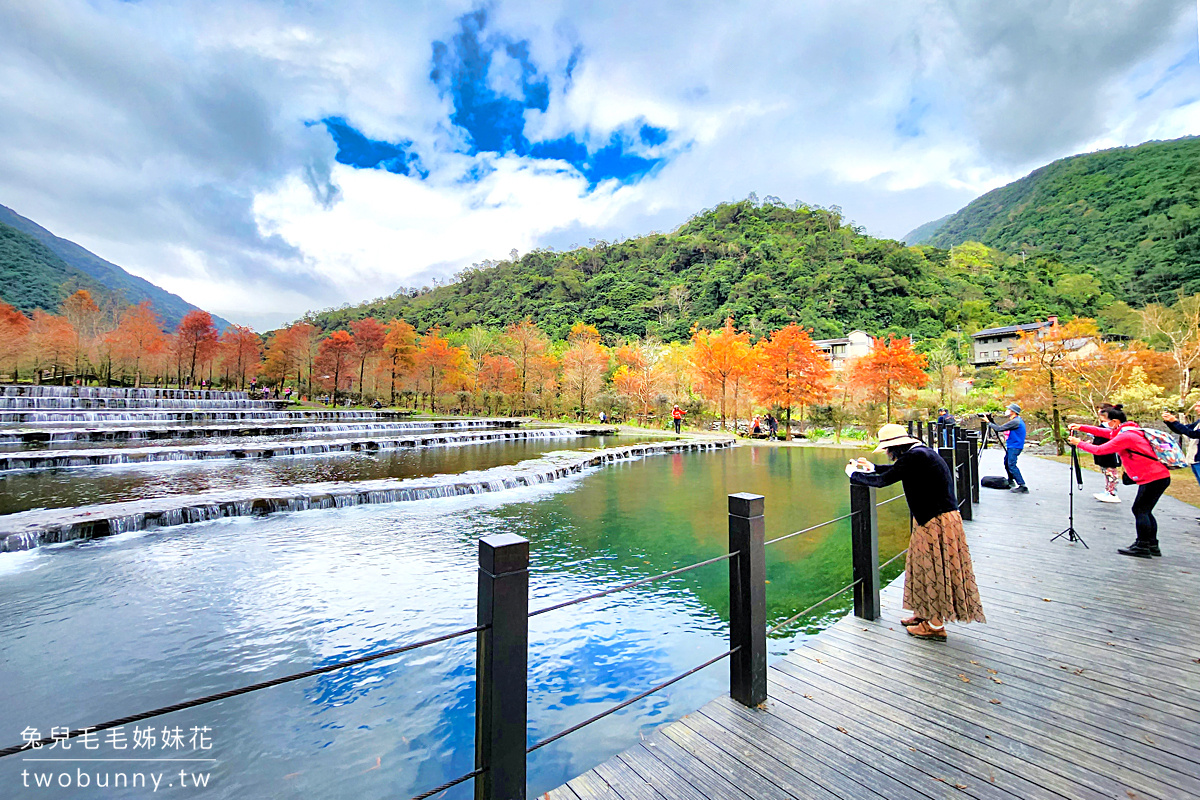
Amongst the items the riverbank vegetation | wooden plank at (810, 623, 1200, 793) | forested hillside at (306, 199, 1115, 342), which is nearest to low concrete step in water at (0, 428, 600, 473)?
the riverbank vegetation

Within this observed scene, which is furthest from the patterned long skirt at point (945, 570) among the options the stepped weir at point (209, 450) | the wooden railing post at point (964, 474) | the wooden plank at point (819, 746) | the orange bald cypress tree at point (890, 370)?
the orange bald cypress tree at point (890, 370)

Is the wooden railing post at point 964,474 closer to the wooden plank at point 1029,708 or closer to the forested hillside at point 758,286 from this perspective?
the wooden plank at point 1029,708

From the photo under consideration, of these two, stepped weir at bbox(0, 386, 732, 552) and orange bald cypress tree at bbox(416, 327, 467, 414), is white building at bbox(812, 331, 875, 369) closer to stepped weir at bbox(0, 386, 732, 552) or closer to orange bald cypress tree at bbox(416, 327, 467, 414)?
stepped weir at bbox(0, 386, 732, 552)

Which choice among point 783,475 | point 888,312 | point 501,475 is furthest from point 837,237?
point 501,475

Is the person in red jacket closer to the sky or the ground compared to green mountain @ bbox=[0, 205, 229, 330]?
closer to the ground

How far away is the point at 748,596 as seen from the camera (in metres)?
2.63

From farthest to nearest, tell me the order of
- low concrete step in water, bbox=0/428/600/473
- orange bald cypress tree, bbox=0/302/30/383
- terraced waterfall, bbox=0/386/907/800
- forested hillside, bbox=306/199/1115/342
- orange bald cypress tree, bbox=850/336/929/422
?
1. forested hillside, bbox=306/199/1115/342
2. orange bald cypress tree, bbox=0/302/30/383
3. orange bald cypress tree, bbox=850/336/929/422
4. low concrete step in water, bbox=0/428/600/473
5. terraced waterfall, bbox=0/386/907/800

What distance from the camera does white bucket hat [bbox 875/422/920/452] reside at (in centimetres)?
335

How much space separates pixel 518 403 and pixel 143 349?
83.6ft

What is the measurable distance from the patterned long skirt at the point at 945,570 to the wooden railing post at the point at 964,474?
4.21m

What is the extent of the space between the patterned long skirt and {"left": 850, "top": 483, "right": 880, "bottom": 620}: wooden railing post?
301mm

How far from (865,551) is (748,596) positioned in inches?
60.5

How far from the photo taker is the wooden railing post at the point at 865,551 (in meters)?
3.55

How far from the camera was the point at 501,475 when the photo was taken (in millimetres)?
11500
